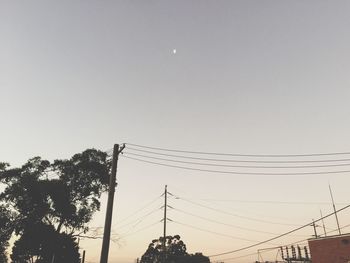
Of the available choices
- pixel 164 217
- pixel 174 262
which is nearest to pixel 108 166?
pixel 164 217

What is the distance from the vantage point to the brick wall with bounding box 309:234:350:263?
30.9 meters

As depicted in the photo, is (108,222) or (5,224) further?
(5,224)

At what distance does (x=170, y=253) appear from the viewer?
2650 inches

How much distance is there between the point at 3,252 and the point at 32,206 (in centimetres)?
703

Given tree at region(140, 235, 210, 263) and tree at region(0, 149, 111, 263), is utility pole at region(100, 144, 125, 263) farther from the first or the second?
tree at region(140, 235, 210, 263)

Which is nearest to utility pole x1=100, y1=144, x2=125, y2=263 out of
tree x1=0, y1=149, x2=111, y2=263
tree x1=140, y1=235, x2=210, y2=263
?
tree x1=0, y1=149, x2=111, y2=263

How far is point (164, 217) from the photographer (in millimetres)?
37344

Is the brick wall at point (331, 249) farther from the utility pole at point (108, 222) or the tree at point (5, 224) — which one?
the tree at point (5, 224)

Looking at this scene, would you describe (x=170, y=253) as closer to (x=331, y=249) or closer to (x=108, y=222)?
(x=331, y=249)

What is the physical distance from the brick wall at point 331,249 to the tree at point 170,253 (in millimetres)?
37433

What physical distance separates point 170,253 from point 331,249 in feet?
134

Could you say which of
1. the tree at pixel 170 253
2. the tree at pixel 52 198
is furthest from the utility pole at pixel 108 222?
the tree at pixel 170 253

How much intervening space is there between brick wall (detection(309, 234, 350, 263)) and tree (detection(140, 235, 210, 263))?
37433 millimetres

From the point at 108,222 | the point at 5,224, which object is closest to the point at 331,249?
the point at 108,222
